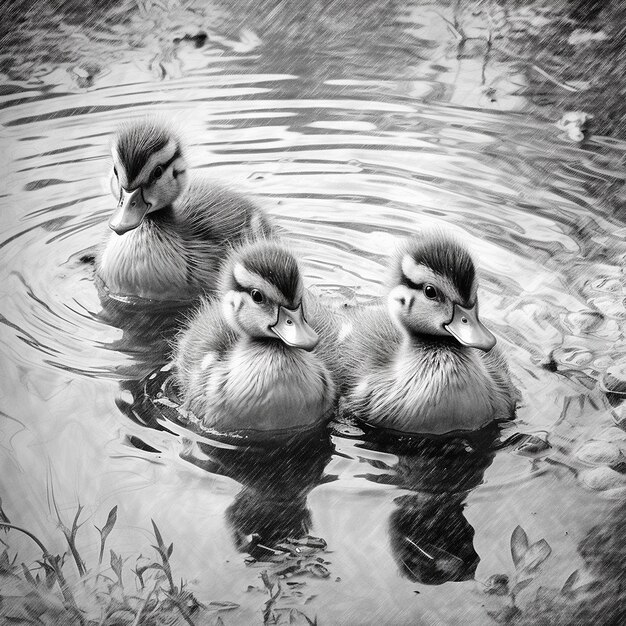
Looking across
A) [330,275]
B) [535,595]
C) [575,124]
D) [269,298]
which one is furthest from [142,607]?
[575,124]

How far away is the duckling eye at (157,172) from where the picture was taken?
6.35 m

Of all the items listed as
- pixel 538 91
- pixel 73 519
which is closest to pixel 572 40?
pixel 538 91

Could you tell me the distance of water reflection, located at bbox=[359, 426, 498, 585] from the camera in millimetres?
4270

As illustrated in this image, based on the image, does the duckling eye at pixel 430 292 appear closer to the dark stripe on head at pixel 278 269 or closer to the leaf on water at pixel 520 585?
the dark stripe on head at pixel 278 269

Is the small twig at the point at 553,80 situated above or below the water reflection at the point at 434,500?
below

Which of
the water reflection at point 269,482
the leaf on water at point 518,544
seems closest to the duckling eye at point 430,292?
the water reflection at point 269,482

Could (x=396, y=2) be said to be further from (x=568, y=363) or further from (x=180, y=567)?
(x=180, y=567)

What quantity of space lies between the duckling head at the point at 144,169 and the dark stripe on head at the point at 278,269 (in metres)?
1.27

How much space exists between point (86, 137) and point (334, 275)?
2.77 m

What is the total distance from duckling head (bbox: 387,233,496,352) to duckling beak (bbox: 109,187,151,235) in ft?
5.57

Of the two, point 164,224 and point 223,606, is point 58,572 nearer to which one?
point 223,606

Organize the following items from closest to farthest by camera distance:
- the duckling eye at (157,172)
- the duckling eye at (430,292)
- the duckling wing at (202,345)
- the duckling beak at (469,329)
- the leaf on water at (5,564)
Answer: the leaf on water at (5,564) < the duckling beak at (469,329) < the duckling eye at (430,292) < the duckling wing at (202,345) < the duckling eye at (157,172)

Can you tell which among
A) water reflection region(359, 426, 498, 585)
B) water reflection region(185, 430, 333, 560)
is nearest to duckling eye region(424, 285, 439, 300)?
water reflection region(359, 426, 498, 585)

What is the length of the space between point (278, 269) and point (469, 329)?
0.90 meters
